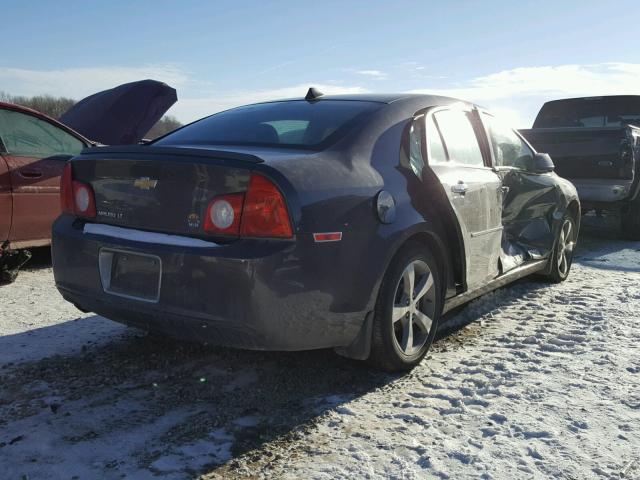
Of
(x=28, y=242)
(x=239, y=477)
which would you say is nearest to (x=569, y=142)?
(x=28, y=242)

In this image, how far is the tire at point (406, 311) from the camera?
3.14 m

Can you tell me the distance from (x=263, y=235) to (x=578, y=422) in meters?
1.63

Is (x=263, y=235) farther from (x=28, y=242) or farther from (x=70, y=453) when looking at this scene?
(x=28, y=242)

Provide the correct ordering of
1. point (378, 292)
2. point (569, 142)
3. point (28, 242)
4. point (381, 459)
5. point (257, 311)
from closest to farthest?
point (381, 459)
point (257, 311)
point (378, 292)
point (28, 242)
point (569, 142)

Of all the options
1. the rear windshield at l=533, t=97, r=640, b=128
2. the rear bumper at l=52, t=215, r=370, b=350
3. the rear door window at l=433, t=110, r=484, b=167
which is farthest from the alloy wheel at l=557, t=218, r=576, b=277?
the rear windshield at l=533, t=97, r=640, b=128

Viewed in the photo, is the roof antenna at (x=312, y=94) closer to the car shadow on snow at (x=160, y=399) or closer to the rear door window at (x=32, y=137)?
the car shadow on snow at (x=160, y=399)

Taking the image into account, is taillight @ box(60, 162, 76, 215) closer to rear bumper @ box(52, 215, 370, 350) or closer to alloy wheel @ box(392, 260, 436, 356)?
rear bumper @ box(52, 215, 370, 350)

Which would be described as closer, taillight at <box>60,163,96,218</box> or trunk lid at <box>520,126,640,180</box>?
taillight at <box>60,163,96,218</box>

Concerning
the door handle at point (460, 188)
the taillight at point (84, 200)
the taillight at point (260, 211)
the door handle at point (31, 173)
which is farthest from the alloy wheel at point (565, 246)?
the door handle at point (31, 173)

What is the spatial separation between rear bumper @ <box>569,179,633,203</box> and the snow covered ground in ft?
13.2

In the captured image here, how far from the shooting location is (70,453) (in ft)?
8.02

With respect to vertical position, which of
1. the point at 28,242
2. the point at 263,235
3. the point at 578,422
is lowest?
the point at 578,422

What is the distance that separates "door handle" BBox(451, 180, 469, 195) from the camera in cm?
363

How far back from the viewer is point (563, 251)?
227 inches
